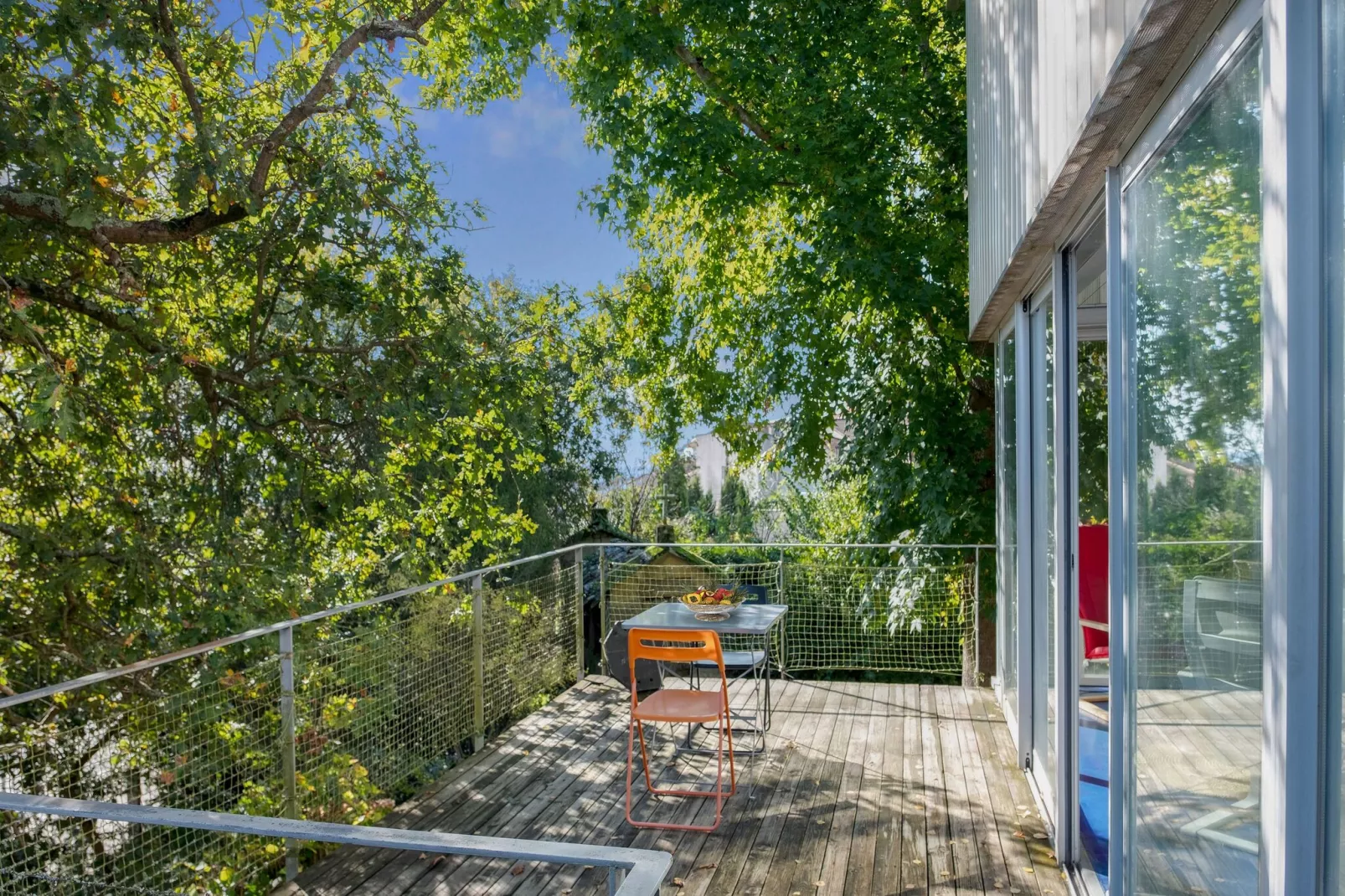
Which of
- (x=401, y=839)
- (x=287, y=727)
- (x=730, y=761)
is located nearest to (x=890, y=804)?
(x=730, y=761)

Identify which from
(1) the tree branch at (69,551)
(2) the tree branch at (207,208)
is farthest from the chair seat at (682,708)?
(2) the tree branch at (207,208)

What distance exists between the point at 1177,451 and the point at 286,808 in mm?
3478

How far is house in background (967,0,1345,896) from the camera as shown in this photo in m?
1.29

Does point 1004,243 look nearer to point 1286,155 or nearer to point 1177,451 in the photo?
point 1177,451

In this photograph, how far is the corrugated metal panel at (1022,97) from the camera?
2105 millimetres

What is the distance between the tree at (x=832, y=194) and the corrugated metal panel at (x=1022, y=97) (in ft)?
6.61

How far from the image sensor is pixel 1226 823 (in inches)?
64.9

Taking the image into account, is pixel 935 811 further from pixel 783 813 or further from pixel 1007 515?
pixel 1007 515

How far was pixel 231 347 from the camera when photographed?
5.08 metres

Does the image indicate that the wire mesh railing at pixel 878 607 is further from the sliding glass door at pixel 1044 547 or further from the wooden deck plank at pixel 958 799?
the sliding glass door at pixel 1044 547

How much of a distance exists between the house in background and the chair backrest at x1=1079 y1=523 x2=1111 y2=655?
18mm

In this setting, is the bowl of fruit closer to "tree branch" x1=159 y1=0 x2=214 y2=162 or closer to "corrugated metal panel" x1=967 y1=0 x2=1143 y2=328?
"corrugated metal panel" x1=967 y1=0 x2=1143 y2=328

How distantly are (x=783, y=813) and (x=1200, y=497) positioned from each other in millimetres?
3092

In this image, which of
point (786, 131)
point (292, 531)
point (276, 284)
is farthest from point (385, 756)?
point (786, 131)
